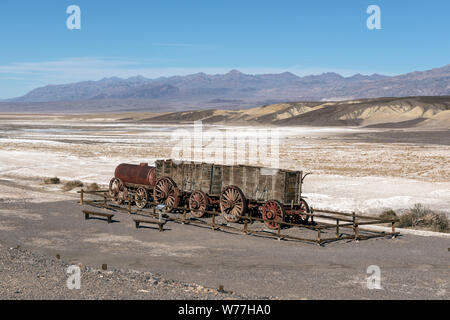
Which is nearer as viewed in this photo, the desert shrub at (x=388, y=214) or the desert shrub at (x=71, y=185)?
the desert shrub at (x=388, y=214)

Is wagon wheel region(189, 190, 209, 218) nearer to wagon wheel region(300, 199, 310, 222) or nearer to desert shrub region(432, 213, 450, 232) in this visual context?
wagon wheel region(300, 199, 310, 222)

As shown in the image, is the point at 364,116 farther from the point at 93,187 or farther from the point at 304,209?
the point at 304,209

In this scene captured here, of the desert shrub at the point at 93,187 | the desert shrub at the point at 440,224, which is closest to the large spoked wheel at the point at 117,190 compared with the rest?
the desert shrub at the point at 93,187

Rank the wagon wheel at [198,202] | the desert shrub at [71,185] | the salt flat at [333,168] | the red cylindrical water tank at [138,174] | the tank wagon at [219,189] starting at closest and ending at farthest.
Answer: the tank wagon at [219,189] → the wagon wheel at [198,202] → the red cylindrical water tank at [138,174] → the salt flat at [333,168] → the desert shrub at [71,185]

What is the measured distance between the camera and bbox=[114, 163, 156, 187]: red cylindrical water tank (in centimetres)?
2398

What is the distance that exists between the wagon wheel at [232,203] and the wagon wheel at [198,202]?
0.77m

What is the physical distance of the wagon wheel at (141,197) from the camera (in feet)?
78.3

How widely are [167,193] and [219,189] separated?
2654mm

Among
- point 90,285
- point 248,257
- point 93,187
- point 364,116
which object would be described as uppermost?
point 364,116

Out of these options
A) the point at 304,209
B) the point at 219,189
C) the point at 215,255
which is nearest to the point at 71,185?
the point at 219,189

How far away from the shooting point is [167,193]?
23016mm

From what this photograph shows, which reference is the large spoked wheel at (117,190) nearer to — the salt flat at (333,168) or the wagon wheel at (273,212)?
the salt flat at (333,168)

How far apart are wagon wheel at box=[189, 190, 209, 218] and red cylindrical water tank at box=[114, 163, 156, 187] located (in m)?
2.82
